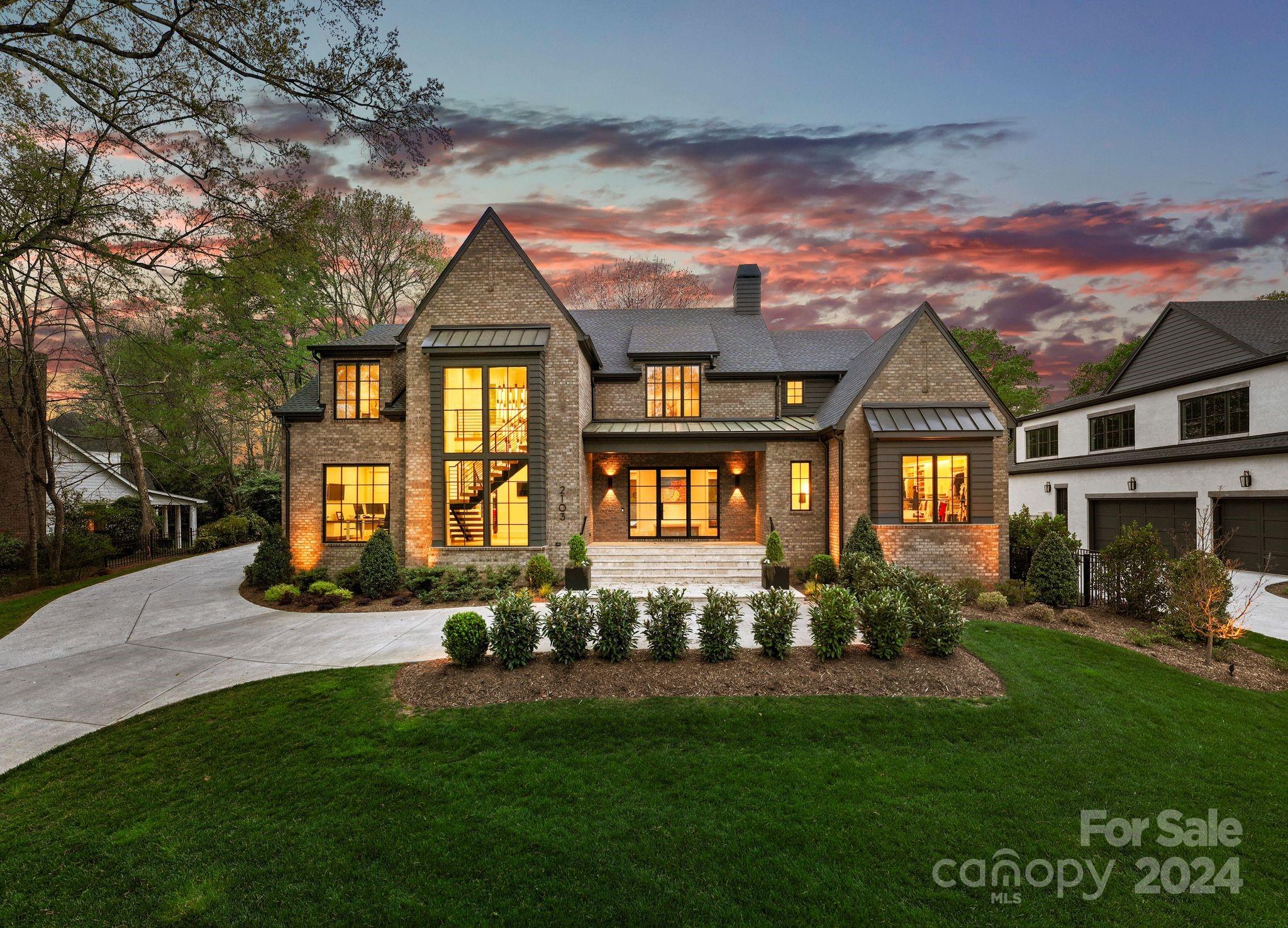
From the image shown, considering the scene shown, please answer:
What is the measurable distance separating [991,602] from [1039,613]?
100cm

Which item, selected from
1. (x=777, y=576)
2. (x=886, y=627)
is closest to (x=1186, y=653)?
(x=886, y=627)

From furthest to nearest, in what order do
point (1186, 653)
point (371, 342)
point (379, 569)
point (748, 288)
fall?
point (748, 288)
point (371, 342)
point (379, 569)
point (1186, 653)

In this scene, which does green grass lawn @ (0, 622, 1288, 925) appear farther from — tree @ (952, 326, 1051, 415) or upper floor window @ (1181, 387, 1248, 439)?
tree @ (952, 326, 1051, 415)

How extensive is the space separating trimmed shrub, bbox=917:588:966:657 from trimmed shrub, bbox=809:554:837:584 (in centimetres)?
576

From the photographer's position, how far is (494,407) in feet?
45.3

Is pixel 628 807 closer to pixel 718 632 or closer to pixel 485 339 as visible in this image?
pixel 718 632

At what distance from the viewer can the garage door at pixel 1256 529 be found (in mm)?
15000

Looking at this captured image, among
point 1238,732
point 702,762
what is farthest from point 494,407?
point 1238,732

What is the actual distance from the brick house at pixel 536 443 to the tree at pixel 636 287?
14.2m

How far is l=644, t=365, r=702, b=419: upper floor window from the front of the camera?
57.6 feet

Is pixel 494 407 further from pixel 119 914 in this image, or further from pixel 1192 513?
pixel 1192 513

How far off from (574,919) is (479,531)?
11.1 meters

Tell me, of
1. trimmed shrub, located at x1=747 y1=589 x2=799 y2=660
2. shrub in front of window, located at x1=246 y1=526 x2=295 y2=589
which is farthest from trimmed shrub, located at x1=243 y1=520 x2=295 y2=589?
trimmed shrub, located at x1=747 y1=589 x2=799 y2=660

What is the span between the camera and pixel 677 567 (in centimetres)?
1407
